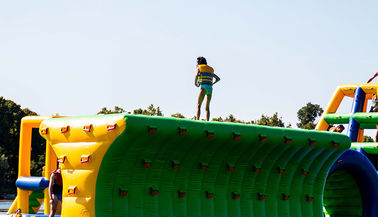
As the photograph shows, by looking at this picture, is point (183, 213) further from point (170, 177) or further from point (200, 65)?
point (200, 65)

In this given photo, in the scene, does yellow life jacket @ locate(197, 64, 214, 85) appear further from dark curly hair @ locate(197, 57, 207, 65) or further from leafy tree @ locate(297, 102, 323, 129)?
leafy tree @ locate(297, 102, 323, 129)

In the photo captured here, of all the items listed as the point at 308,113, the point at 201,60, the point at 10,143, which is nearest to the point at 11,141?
the point at 10,143

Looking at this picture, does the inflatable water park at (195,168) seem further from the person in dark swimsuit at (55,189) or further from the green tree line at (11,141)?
the green tree line at (11,141)

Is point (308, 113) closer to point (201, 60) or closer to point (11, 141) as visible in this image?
point (11, 141)

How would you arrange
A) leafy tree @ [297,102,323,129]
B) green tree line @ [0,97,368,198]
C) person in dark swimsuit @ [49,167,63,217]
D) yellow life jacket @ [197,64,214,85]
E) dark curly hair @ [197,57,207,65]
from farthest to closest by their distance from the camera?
leafy tree @ [297,102,323,129]
green tree line @ [0,97,368,198]
dark curly hair @ [197,57,207,65]
yellow life jacket @ [197,64,214,85]
person in dark swimsuit @ [49,167,63,217]

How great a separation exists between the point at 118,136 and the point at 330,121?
9135 millimetres

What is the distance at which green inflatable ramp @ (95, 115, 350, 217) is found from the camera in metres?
7.72

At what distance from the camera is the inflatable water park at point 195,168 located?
762cm

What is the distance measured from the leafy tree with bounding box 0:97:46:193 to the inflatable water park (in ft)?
107

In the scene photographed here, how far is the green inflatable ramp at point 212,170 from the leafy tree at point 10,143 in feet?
111

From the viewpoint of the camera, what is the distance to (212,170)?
8.86 m

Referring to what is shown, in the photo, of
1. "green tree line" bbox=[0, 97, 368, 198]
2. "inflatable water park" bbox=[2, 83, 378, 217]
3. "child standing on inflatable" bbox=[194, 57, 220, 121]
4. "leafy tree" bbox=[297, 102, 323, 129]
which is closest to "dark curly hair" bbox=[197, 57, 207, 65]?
"child standing on inflatable" bbox=[194, 57, 220, 121]

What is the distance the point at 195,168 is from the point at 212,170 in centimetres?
35

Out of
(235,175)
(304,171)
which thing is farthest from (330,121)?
(235,175)
